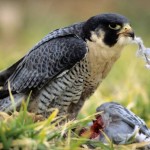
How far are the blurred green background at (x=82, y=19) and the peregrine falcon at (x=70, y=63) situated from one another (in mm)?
1123

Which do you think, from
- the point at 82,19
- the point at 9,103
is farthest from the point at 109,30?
the point at 82,19

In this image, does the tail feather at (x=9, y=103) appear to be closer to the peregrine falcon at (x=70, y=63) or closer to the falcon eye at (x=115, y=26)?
the peregrine falcon at (x=70, y=63)

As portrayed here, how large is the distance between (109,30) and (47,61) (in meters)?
0.58

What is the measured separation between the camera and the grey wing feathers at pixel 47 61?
6414 mm

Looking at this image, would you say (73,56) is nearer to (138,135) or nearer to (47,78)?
(47,78)

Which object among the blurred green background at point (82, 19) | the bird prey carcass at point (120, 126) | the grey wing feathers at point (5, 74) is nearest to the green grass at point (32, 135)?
the bird prey carcass at point (120, 126)

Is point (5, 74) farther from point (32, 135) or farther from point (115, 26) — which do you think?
point (32, 135)

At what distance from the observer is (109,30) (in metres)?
6.42

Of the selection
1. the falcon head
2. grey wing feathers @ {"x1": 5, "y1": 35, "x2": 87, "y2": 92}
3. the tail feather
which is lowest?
the tail feather

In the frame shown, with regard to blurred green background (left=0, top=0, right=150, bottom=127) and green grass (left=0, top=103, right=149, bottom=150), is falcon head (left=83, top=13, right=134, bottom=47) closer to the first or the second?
green grass (left=0, top=103, right=149, bottom=150)

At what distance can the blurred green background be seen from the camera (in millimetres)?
8391

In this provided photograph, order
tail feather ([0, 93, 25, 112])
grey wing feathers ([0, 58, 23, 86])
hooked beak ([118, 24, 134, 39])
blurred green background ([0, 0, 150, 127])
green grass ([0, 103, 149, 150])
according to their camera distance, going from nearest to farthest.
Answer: green grass ([0, 103, 149, 150]), hooked beak ([118, 24, 134, 39]), tail feather ([0, 93, 25, 112]), grey wing feathers ([0, 58, 23, 86]), blurred green background ([0, 0, 150, 127])

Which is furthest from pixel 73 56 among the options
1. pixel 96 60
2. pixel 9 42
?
pixel 9 42

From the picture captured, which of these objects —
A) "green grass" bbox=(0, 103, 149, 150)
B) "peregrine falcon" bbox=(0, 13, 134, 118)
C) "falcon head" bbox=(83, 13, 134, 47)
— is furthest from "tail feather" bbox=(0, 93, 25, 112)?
"green grass" bbox=(0, 103, 149, 150)
